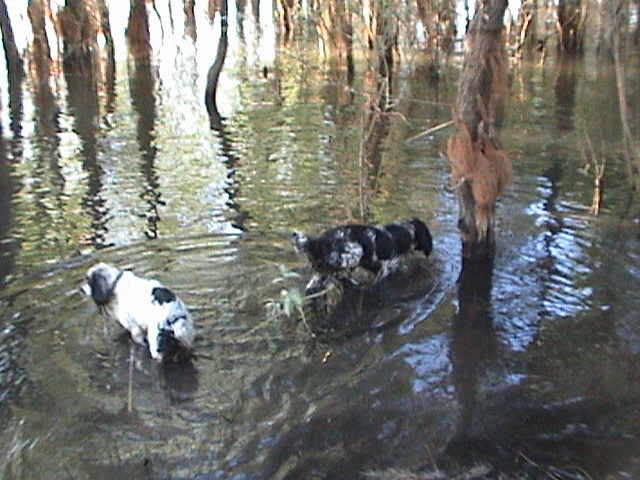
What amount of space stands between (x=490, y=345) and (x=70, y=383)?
305cm

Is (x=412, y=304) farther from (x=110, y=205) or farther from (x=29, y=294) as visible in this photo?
(x=110, y=205)

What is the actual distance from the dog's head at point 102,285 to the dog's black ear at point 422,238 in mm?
2766

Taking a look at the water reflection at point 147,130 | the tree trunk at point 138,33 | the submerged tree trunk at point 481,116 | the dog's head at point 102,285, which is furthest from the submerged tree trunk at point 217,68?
the tree trunk at point 138,33

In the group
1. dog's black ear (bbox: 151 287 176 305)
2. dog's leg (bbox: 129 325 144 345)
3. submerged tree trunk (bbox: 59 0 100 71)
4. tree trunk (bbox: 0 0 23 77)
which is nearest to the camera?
dog's black ear (bbox: 151 287 176 305)

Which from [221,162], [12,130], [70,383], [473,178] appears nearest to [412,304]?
[473,178]

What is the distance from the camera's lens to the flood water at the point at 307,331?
15.2ft

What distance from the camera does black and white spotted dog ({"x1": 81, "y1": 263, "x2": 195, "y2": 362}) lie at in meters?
5.47

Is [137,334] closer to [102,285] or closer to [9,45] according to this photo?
[102,285]

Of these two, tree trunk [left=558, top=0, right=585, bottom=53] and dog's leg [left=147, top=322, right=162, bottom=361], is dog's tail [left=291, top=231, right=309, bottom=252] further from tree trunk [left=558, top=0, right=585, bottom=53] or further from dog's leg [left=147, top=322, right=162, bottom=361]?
tree trunk [left=558, top=0, right=585, bottom=53]

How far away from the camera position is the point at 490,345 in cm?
590

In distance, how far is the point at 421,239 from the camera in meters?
7.31

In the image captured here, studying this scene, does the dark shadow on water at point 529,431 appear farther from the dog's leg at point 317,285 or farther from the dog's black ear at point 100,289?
the dog's black ear at point 100,289

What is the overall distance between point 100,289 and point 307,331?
161 centimetres

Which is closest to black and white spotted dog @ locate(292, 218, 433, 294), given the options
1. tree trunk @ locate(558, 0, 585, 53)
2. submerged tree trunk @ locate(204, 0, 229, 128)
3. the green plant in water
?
the green plant in water
